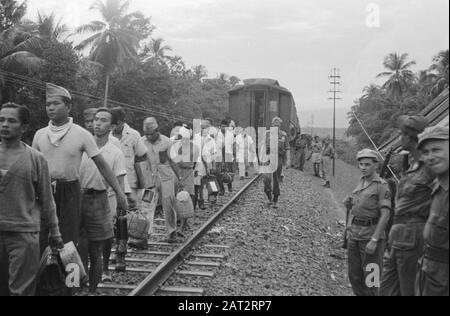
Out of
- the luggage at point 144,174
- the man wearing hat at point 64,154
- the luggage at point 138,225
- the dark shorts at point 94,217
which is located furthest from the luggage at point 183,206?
the man wearing hat at point 64,154

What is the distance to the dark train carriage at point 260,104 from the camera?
21.3m

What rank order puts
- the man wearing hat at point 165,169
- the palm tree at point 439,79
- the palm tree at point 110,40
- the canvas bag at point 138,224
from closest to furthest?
the canvas bag at point 138,224 → the man wearing hat at point 165,169 → the palm tree at point 439,79 → the palm tree at point 110,40

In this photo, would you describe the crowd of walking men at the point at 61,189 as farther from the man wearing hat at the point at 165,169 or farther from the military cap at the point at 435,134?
the military cap at the point at 435,134

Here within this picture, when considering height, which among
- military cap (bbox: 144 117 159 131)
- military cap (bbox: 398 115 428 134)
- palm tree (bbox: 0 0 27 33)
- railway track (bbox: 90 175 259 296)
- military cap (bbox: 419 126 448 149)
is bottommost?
railway track (bbox: 90 175 259 296)

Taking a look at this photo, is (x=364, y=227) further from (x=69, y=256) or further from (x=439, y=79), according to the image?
(x=439, y=79)

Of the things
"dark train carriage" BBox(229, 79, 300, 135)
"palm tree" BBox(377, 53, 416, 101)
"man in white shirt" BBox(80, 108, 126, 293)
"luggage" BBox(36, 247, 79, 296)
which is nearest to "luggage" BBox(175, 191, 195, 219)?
"man in white shirt" BBox(80, 108, 126, 293)

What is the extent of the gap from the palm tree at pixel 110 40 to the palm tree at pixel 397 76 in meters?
34.1

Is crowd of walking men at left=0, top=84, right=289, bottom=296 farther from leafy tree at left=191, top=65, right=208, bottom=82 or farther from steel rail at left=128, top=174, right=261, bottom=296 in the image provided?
leafy tree at left=191, top=65, right=208, bottom=82

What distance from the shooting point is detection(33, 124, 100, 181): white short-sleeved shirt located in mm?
4461

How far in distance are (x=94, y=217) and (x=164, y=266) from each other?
4.27 ft

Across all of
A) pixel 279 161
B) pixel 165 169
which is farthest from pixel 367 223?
pixel 279 161

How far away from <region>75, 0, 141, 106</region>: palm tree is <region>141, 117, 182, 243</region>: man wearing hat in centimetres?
3489

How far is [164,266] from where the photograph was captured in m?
5.84
